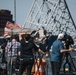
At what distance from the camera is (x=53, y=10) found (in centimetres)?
7475

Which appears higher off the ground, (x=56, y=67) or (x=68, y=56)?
(x=68, y=56)

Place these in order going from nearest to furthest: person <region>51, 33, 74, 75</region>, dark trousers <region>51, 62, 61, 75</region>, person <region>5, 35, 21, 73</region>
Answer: person <region>51, 33, 74, 75</region> < dark trousers <region>51, 62, 61, 75</region> < person <region>5, 35, 21, 73</region>

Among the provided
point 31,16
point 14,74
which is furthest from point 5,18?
point 14,74

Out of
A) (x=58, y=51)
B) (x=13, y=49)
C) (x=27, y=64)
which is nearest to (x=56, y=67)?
(x=58, y=51)

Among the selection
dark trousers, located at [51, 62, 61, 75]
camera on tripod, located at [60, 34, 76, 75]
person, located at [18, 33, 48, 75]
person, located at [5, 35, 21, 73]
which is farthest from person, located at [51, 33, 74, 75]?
person, located at [5, 35, 21, 73]

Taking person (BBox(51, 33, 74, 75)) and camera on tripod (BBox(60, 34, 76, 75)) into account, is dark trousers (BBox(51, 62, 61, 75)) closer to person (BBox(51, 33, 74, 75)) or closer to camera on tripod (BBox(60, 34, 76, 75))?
person (BBox(51, 33, 74, 75))

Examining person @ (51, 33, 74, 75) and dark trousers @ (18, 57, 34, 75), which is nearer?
dark trousers @ (18, 57, 34, 75)

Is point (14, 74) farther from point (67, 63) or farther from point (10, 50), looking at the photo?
point (67, 63)

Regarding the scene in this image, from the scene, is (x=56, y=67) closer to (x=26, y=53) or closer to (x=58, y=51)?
(x=58, y=51)

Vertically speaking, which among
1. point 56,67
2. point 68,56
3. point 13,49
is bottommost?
point 56,67

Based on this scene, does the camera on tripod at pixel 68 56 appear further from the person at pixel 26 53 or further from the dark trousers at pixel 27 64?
the dark trousers at pixel 27 64

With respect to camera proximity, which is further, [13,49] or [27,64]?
[13,49]

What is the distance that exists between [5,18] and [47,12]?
23002 millimetres

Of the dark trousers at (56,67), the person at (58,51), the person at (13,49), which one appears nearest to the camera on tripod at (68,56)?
the person at (58,51)
